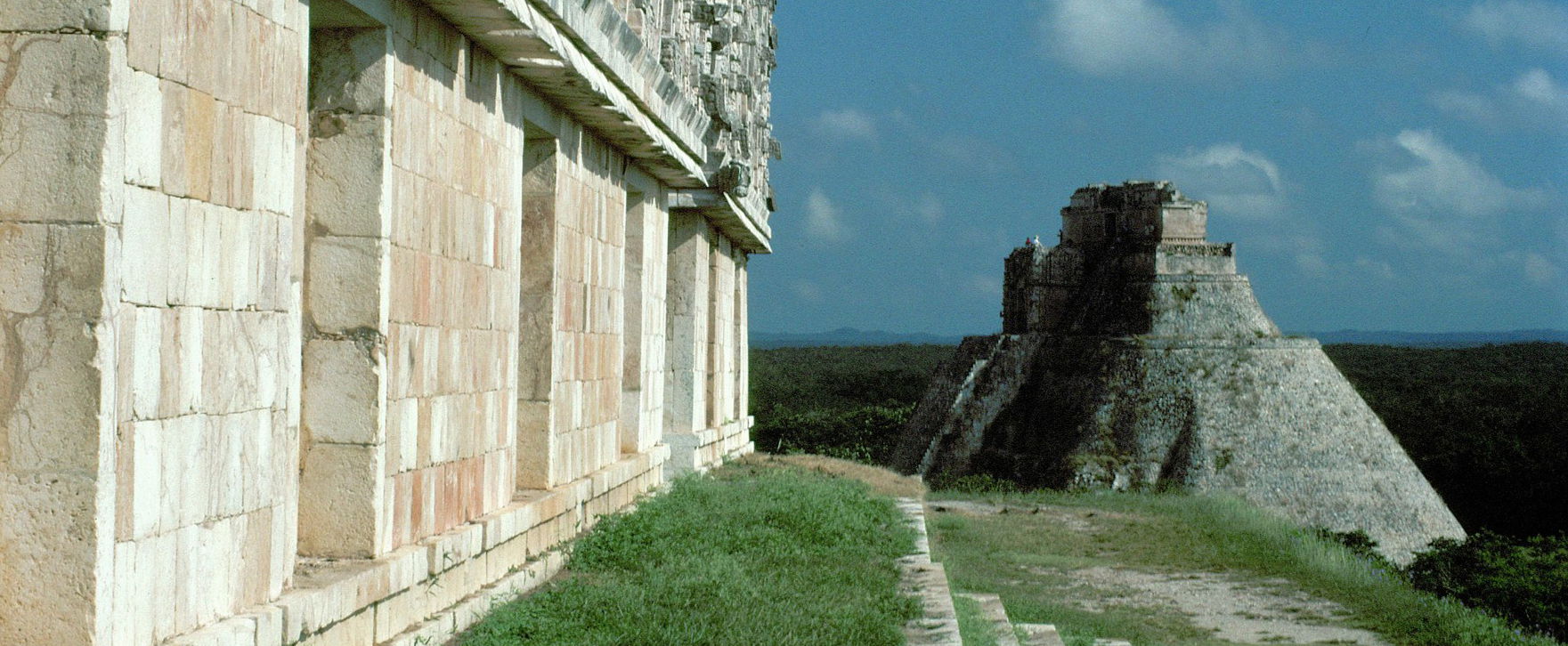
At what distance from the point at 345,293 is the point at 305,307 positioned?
187 mm

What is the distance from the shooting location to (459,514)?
22.8 feet

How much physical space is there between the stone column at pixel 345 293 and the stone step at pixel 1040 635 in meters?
5.80

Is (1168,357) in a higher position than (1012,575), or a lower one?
higher

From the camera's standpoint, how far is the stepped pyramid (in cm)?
3020

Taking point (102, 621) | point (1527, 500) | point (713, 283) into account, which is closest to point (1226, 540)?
point (713, 283)

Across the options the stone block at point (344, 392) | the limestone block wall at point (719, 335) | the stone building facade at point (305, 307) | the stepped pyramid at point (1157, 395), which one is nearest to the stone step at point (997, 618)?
the stone building facade at point (305, 307)

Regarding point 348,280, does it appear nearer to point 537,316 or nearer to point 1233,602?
point 537,316

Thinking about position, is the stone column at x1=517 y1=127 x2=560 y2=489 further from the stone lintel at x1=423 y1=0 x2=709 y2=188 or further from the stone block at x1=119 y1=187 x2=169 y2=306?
the stone block at x1=119 y1=187 x2=169 y2=306

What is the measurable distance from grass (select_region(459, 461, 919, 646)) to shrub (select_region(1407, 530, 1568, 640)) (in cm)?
987

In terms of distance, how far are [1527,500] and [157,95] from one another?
116 feet

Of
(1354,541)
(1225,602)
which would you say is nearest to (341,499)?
(1225,602)

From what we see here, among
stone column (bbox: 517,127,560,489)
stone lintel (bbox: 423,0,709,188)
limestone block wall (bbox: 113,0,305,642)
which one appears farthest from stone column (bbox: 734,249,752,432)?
limestone block wall (bbox: 113,0,305,642)

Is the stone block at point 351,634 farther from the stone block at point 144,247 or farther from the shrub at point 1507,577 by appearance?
the shrub at point 1507,577

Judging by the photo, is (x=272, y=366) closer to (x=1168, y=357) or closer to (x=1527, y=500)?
(x=1168, y=357)
